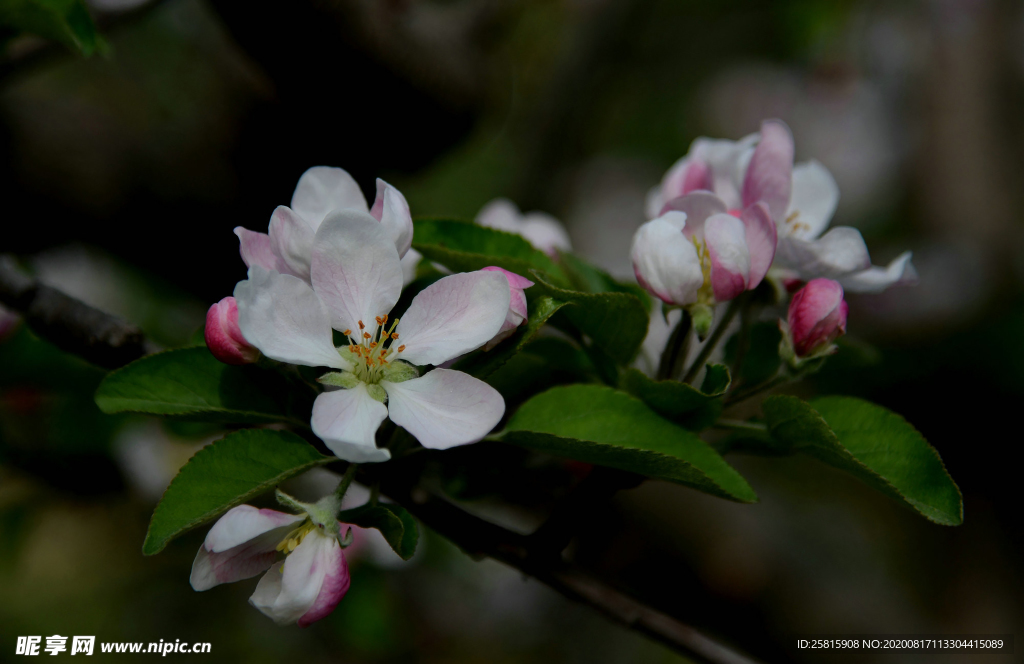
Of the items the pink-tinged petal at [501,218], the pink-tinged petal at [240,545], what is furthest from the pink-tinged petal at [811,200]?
the pink-tinged petal at [240,545]

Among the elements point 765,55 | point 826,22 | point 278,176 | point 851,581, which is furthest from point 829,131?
point 278,176

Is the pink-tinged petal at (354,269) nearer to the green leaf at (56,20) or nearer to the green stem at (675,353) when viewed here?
the green stem at (675,353)

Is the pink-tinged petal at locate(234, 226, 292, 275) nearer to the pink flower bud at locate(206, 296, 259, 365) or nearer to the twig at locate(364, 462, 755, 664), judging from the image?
the pink flower bud at locate(206, 296, 259, 365)

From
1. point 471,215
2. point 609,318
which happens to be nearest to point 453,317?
point 609,318

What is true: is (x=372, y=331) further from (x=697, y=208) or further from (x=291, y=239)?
(x=697, y=208)

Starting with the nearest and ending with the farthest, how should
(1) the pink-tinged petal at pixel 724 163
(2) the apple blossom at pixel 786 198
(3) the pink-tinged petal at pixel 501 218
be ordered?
1. (2) the apple blossom at pixel 786 198
2. (1) the pink-tinged petal at pixel 724 163
3. (3) the pink-tinged petal at pixel 501 218

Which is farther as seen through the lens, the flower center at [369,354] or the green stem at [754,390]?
the green stem at [754,390]

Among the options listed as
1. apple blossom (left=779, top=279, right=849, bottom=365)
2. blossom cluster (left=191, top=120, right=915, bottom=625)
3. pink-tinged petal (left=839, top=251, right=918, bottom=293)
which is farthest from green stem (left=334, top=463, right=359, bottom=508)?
pink-tinged petal (left=839, top=251, right=918, bottom=293)

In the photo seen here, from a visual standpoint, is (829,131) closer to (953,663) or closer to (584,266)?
(953,663)
